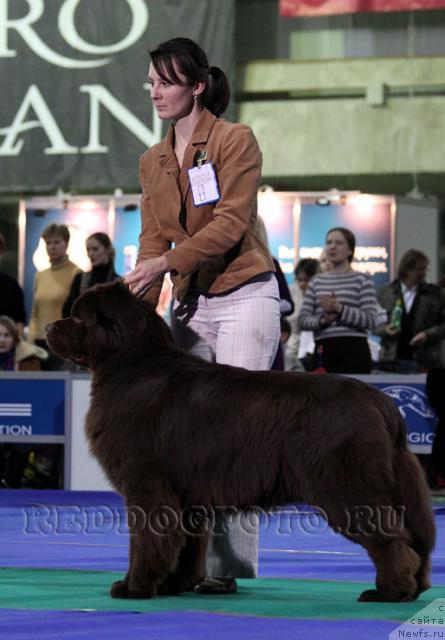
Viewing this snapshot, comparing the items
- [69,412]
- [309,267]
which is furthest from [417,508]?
[309,267]

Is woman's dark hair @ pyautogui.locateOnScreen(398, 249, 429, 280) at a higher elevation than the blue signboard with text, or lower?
higher

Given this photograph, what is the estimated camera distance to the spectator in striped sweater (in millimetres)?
8391

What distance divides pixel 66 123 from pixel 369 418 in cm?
1277

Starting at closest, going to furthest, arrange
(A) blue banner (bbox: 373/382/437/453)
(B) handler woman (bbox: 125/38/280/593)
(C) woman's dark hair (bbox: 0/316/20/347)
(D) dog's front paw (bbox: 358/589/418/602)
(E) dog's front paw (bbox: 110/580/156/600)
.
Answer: (D) dog's front paw (bbox: 358/589/418/602) < (E) dog's front paw (bbox: 110/580/156/600) < (B) handler woman (bbox: 125/38/280/593) < (A) blue banner (bbox: 373/382/437/453) < (C) woman's dark hair (bbox: 0/316/20/347)

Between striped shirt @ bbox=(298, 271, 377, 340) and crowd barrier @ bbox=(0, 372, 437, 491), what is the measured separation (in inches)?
14.8

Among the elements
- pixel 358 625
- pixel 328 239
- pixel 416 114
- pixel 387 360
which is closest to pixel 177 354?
pixel 358 625

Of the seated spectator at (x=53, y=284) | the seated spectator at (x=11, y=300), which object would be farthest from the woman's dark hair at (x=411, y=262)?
the seated spectator at (x=11, y=300)

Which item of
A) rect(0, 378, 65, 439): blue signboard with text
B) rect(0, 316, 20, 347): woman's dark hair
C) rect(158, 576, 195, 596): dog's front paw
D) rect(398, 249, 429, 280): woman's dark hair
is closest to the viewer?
rect(158, 576, 195, 596): dog's front paw

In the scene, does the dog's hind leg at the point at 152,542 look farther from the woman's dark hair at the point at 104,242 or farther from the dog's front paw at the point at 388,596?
the woman's dark hair at the point at 104,242

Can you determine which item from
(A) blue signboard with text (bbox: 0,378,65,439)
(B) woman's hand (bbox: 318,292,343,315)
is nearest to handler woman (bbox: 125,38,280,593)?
(B) woman's hand (bbox: 318,292,343,315)

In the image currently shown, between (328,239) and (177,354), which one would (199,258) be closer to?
(177,354)

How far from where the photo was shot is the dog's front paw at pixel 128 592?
3867 millimetres

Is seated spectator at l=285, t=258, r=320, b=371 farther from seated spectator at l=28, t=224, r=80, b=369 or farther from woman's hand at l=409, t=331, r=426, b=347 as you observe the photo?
seated spectator at l=28, t=224, r=80, b=369

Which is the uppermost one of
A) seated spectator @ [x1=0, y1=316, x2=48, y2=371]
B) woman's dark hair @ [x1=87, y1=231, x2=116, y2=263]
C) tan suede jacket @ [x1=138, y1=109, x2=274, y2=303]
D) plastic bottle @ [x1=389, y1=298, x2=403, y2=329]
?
woman's dark hair @ [x1=87, y1=231, x2=116, y2=263]
